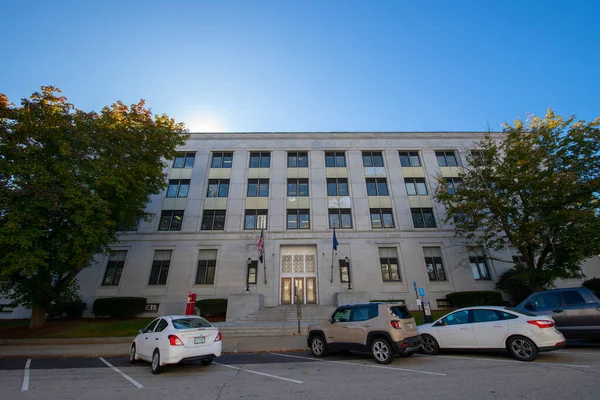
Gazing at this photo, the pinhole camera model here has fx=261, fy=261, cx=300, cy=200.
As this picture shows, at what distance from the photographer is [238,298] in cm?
1909

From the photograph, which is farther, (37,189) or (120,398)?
(37,189)

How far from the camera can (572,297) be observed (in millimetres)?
9391

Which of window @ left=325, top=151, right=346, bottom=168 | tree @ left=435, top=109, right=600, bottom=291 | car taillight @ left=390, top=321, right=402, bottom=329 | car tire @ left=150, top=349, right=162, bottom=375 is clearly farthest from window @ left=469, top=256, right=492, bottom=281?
car tire @ left=150, top=349, right=162, bottom=375

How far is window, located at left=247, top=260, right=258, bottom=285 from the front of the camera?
72.7ft

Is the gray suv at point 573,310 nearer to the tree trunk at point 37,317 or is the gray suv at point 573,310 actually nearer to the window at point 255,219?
the window at point 255,219

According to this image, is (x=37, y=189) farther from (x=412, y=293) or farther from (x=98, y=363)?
(x=412, y=293)

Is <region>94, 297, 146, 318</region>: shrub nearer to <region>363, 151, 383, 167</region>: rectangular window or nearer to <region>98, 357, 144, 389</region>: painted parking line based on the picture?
<region>98, 357, 144, 389</region>: painted parking line

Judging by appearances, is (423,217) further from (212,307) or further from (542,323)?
(212,307)

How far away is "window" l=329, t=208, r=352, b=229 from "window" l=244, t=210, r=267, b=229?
627cm

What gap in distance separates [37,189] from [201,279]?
41.2 feet

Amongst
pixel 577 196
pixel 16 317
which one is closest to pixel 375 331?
pixel 577 196

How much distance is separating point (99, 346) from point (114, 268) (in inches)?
459

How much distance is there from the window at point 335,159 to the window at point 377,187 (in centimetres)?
330

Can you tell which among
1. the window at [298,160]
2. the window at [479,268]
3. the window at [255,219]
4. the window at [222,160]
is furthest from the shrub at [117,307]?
the window at [479,268]
